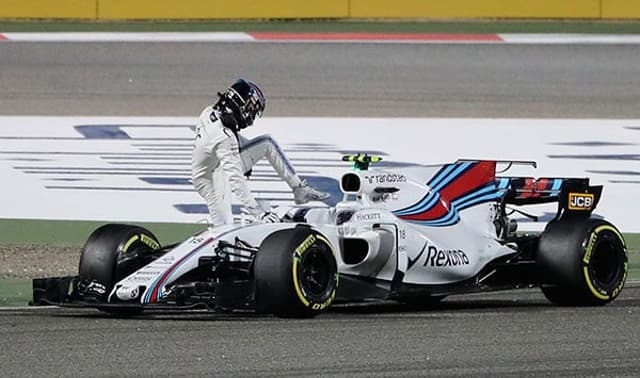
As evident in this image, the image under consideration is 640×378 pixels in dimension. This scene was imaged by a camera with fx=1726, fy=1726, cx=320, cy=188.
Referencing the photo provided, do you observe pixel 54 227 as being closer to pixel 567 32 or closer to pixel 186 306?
pixel 186 306

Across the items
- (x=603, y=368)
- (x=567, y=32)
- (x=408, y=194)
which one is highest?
(x=567, y=32)

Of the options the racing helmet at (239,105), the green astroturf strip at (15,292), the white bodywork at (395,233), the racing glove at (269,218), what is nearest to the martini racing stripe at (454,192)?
the white bodywork at (395,233)

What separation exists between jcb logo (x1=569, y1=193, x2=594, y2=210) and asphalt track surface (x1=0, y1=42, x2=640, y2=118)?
35.4 feet

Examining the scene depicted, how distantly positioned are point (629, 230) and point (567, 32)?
12.6m

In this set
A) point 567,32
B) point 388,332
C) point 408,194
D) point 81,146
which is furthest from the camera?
point 567,32

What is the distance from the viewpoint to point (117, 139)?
22.2 meters

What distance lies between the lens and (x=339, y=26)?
31.0 m

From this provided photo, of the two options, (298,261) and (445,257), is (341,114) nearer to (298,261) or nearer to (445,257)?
(445,257)

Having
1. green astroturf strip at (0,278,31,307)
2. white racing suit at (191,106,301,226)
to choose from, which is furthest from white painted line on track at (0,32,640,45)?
white racing suit at (191,106,301,226)

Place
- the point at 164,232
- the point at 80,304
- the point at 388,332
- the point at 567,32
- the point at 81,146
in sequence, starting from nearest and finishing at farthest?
the point at 388,332 → the point at 80,304 → the point at 164,232 → the point at 81,146 → the point at 567,32

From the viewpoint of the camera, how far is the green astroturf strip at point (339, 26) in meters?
30.5

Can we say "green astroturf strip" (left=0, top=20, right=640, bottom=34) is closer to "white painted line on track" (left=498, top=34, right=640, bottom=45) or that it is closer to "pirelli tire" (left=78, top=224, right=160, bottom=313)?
"white painted line on track" (left=498, top=34, right=640, bottom=45)

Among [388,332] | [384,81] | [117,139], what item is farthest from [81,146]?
[388,332]

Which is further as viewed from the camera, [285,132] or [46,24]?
[46,24]
